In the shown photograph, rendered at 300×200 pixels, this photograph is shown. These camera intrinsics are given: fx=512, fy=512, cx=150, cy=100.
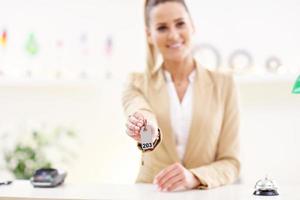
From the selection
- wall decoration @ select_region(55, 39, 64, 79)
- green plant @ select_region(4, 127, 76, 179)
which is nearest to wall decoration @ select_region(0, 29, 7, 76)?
wall decoration @ select_region(55, 39, 64, 79)

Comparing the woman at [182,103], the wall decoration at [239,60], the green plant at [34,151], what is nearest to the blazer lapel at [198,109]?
the woman at [182,103]

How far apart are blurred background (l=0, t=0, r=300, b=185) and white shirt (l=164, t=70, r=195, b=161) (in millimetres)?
1652

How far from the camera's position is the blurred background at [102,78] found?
339cm

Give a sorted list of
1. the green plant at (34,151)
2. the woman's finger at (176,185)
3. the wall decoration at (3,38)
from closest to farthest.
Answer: the woman's finger at (176,185), the green plant at (34,151), the wall decoration at (3,38)

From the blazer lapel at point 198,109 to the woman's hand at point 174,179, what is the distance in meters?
0.24

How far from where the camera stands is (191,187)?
150 cm

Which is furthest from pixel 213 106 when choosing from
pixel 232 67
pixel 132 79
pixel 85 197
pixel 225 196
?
pixel 232 67

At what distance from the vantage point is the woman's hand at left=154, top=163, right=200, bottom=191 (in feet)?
4.77

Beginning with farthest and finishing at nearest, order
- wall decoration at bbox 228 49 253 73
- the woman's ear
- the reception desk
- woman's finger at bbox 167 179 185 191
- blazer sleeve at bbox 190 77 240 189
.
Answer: wall decoration at bbox 228 49 253 73 → the woman's ear → blazer sleeve at bbox 190 77 240 189 → woman's finger at bbox 167 179 185 191 → the reception desk

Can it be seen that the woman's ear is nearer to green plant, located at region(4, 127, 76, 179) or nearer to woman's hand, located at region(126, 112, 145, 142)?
woman's hand, located at region(126, 112, 145, 142)

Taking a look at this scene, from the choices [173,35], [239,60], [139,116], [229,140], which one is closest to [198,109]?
[229,140]

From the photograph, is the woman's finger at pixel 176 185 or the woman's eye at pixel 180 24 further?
the woman's eye at pixel 180 24

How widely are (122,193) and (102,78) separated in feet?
7.44

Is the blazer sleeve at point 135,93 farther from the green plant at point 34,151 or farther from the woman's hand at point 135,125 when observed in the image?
the green plant at point 34,151
